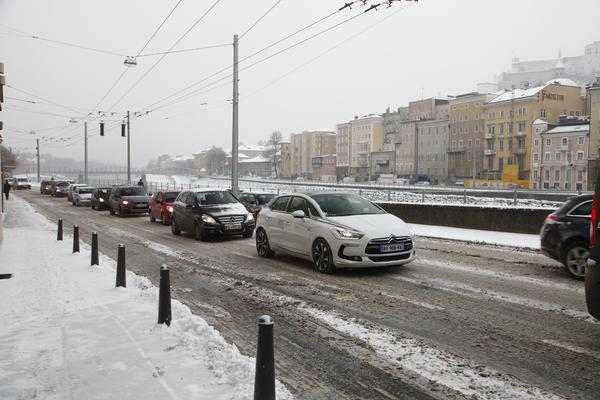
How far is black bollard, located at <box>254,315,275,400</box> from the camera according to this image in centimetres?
350

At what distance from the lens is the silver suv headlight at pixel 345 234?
8891 mm

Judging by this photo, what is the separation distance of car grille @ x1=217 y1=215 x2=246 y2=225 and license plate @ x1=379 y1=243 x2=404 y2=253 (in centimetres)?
701

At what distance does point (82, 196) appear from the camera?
3644 cm

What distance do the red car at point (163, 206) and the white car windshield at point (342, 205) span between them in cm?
1205

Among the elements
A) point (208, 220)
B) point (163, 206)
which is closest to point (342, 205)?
point (208, 220)

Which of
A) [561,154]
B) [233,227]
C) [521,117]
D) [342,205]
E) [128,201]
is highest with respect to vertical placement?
[521,117]

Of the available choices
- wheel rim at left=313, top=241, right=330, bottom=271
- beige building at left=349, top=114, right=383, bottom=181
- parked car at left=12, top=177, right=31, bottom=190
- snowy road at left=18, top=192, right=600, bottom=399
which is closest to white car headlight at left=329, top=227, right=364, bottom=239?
wheel rim at left=313, top=241, right=330, bottom=271

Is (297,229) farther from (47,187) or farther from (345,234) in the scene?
(47,187)

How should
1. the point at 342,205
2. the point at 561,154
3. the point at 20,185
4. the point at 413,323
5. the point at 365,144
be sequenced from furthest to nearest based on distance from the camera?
1. the point at 365,144
2. the point at 561,154
3. the point at 20,185
4. the point at 342,205
5. the point at 413,323

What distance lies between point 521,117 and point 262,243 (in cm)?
8070

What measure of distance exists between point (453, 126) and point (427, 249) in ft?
297

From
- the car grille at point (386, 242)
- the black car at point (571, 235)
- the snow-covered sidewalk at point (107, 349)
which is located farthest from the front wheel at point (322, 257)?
the black car at point (571, 235)

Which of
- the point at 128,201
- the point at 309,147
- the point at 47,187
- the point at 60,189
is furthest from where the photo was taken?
the point at 309,147

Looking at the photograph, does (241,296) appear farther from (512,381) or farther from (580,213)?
(580,213)
